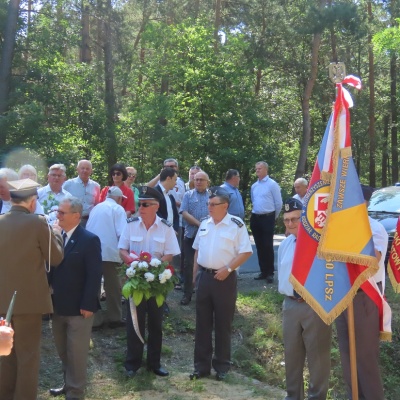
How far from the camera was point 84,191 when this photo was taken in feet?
30.0

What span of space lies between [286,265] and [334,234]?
0.76 m

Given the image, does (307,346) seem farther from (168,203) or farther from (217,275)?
(168,203)

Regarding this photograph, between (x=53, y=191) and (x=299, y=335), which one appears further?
(x=53, y=191)

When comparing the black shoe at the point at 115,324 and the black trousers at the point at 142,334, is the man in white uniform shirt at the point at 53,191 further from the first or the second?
the black trousers at the point at 142,334

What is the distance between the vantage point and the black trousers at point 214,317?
23.1 feet

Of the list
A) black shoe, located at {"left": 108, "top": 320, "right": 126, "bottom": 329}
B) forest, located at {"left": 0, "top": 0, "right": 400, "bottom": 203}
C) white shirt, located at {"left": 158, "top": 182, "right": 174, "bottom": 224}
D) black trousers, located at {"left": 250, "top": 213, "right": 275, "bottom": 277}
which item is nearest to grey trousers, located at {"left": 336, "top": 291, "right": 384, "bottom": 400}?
black shoe, located at {"left": 108, "top": 320, "right": 126, "bottom": 329}

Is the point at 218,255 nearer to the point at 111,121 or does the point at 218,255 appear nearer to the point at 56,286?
the point at 56,286

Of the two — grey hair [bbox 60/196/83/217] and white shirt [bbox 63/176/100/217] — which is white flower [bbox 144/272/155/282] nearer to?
grey hair [bbox 60/196/83/217]

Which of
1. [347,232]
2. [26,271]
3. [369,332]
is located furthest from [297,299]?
[26,271]

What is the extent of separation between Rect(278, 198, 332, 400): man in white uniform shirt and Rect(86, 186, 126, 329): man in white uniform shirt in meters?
2.67

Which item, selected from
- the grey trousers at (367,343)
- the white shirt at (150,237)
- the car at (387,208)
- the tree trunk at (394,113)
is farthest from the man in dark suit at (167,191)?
the tree trunk at (394,113)

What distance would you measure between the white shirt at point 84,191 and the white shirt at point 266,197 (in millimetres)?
3064

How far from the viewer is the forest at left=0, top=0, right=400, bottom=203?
21.2 m

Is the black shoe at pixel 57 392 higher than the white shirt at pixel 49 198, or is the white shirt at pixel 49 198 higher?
the white shirt at pixel 49 198
